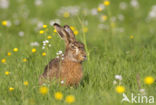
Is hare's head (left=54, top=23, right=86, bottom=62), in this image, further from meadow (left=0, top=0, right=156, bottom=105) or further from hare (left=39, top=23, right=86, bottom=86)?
meadow (left=0, top=0, right=156, bottom=105)

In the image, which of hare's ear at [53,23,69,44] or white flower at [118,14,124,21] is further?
white flower at [118,14,124,21]

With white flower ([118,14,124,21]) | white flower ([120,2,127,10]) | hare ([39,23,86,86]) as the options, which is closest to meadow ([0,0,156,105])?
white flower ([118,14,124,21])

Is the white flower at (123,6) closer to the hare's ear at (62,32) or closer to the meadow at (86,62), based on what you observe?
the meadow at (86,62)

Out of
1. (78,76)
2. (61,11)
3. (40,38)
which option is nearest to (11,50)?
(40,38)

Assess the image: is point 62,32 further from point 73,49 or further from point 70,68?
point 70,68

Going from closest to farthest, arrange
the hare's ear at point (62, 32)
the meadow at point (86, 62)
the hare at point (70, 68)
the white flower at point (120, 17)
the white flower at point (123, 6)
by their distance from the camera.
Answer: the meadow at point (86, 62) → the hare at point (70, 68) → the hare's ear at point (62, 32) → the white flower at point (120, 17) → the white flower at point (123, 6)

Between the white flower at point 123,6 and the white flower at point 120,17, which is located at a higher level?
the white flower at point 123,6

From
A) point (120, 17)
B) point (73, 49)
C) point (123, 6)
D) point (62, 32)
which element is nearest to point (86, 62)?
point (62, 32)

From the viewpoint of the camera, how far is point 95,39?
28.3 ft

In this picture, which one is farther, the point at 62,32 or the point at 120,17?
the point at 120,17

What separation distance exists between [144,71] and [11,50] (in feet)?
10.4

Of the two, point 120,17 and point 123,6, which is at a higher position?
point 123,6

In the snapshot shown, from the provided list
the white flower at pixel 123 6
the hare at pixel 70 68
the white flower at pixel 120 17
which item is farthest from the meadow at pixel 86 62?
the white flower at pixel 123 6

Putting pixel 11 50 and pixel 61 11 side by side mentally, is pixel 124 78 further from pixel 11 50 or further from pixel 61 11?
pixel 61 11
